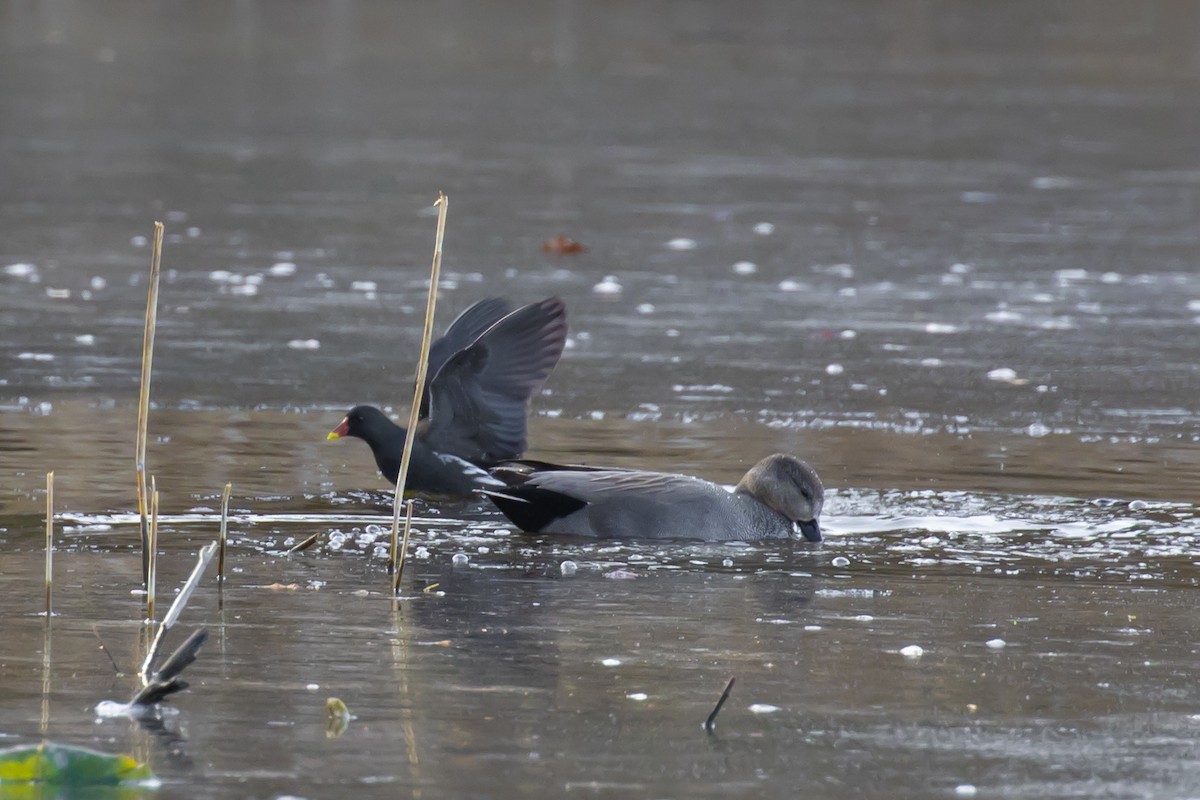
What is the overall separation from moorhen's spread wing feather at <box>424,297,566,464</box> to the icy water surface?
1.23ft

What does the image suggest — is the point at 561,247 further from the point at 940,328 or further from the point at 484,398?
the point at 484,398

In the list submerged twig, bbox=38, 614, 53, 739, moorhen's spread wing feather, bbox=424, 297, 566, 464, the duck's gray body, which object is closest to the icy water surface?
submerged twig, bbox=38, 614, 53, 739

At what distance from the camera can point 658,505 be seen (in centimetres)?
612

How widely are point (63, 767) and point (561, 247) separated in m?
8.66

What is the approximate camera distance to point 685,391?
861 centimetres

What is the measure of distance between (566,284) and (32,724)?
7.23m

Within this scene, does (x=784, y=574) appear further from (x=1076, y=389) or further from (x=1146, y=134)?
(x=1146, y=134)

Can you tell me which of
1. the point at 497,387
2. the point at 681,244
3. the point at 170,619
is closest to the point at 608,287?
the point at 681,244

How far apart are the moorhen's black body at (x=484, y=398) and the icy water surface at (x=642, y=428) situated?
0.20m

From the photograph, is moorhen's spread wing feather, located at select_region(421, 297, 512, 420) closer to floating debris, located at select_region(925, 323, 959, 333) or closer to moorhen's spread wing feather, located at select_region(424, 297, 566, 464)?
moorhen's spread wing feather, located at select_region(424, 297, 566, 464)

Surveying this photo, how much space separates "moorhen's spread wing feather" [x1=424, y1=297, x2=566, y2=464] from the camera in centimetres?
706

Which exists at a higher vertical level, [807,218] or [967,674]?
[807,218]

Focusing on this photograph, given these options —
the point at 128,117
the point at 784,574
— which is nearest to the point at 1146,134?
the point at 128,117

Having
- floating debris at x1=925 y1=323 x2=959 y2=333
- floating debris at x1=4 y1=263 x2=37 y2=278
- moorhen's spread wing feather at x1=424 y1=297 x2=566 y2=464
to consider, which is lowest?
moorhen's spread wing feather at x1=424 y1=297 x2=566 y2=464
